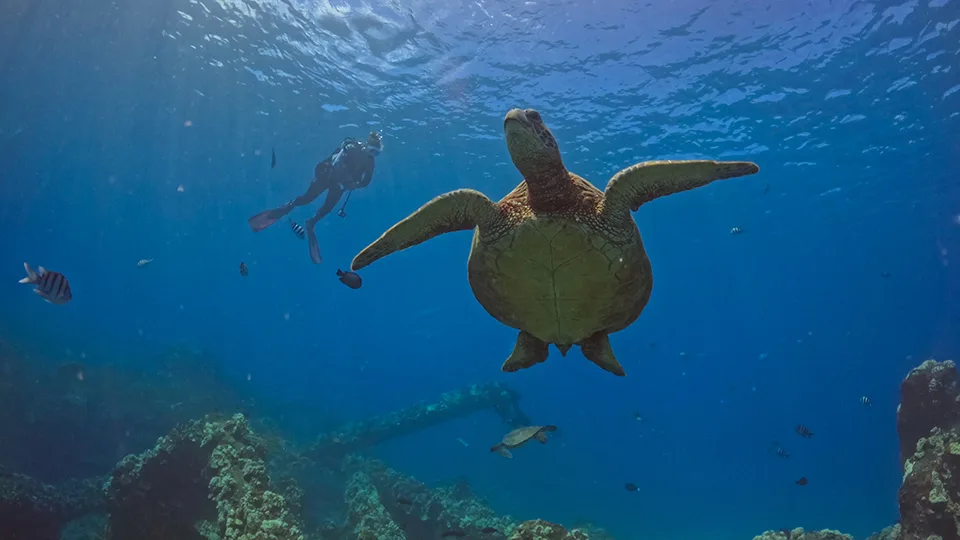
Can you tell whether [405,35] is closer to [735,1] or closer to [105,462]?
[735,1]

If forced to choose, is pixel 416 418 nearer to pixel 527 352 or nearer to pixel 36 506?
pixel 36 506

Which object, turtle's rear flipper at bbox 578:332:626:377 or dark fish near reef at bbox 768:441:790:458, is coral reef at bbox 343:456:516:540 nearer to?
turtle's rear flipper at bbox 578:332:626:377

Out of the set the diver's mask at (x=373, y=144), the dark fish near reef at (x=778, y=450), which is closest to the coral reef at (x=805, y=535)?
the dark fish near reef at (x=778, y=450)

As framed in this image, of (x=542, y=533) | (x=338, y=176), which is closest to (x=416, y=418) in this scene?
(x=338, y=176)

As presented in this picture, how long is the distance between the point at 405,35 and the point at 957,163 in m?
29.9

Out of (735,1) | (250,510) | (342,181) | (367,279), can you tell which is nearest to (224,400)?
(342,181)

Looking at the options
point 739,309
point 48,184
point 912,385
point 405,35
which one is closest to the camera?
point 912,385

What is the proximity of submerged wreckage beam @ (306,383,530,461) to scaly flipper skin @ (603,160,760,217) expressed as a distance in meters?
14.2

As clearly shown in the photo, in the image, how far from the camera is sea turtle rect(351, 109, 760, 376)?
3.81 meters

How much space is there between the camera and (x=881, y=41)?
16.4 meters

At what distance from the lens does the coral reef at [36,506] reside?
884 cm

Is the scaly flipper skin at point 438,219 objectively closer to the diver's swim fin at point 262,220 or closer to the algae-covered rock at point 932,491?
the algae-covered rock at point 932,491

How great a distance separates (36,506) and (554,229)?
12.2 metres

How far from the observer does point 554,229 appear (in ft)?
13.2
